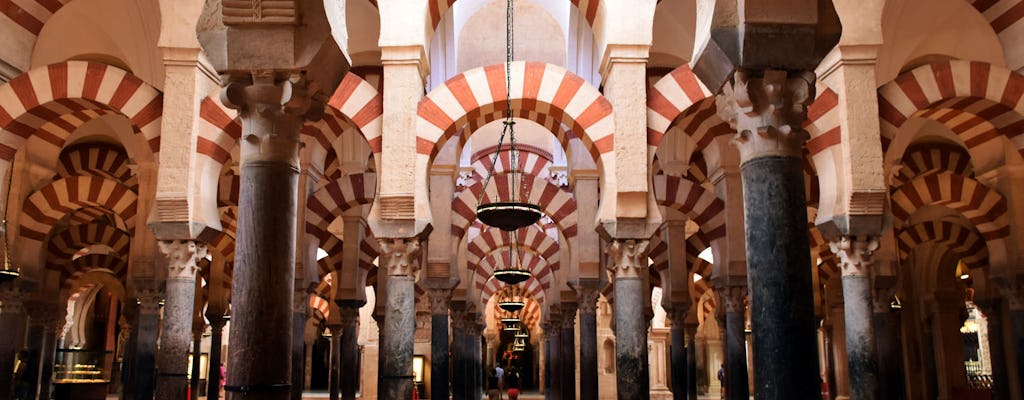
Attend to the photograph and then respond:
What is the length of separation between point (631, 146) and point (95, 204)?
743 centimetres

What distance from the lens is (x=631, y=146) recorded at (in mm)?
8344

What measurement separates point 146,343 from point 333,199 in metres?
3.02

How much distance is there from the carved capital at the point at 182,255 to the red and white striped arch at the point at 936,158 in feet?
33.1

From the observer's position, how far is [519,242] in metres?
17.1

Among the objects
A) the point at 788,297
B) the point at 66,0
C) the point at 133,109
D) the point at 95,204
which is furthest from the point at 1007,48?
the point at 95,204

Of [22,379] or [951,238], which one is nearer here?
[22,379]

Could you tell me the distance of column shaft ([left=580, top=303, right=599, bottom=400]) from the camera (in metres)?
12.9

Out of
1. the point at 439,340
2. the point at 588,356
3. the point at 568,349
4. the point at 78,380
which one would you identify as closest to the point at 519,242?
the point at 568,349

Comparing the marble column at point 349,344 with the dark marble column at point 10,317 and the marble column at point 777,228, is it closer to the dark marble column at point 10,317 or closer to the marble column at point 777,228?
the dark marble column at point 10,317

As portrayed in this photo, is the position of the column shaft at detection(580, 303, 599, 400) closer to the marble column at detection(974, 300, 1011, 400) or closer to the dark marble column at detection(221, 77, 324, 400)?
the marble column at detection(974, 300, 1011, 400)

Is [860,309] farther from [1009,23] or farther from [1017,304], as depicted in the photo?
[1017,304]

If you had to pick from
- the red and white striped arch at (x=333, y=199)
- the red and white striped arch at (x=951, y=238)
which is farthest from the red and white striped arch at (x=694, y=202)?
the red and white striped arch at (x=951, y=238)

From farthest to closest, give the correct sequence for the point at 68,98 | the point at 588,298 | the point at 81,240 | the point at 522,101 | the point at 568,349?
the point at 568,349, the point at 81,240, the point at 588,298, the point at 522,101, the point at 68,98

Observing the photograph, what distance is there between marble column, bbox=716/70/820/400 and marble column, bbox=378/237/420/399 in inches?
185
